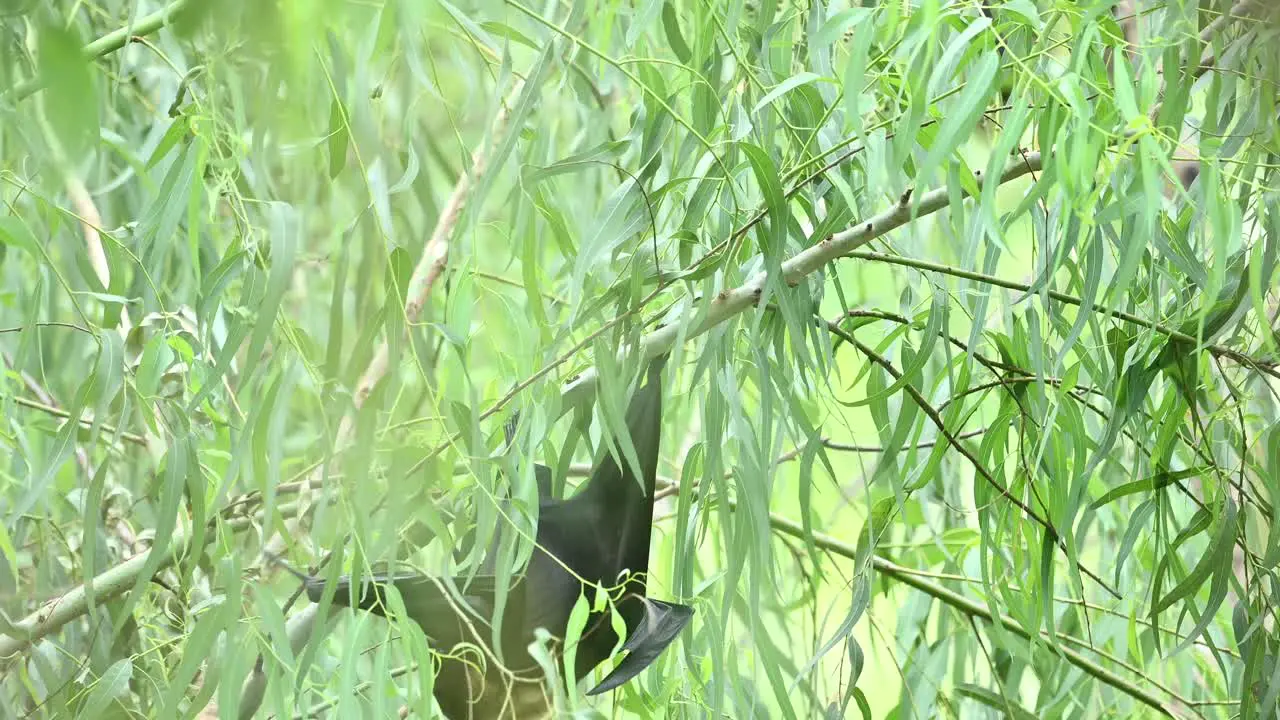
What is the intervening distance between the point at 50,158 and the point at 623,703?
0.68 meters

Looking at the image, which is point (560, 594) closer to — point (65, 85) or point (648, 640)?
point (648, 640)

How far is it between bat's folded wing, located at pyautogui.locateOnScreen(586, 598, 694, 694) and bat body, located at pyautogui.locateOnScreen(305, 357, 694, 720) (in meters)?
0.01

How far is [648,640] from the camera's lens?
84cm

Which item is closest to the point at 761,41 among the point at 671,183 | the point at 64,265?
the point at 671,183

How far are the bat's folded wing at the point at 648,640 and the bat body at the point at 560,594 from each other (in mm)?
13

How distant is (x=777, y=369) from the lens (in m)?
0.84

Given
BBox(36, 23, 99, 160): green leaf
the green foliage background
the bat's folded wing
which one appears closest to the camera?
BBox(36, 23, 99, 160): green leaf

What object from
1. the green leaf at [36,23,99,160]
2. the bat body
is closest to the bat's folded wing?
the bat body

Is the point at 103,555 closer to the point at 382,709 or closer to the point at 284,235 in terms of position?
the point at 382,709

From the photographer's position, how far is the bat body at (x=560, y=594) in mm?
894

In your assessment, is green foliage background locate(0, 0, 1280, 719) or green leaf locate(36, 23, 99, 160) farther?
green foliage background locate(0, 0, 1280, 719)

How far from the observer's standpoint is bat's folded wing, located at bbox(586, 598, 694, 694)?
836mm

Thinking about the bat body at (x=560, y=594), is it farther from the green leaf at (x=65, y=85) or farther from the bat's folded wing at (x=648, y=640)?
the green leaf at (x=65, y=85)

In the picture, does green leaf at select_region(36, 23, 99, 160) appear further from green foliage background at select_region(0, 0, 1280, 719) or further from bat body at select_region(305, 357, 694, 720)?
bat body at select_region(305, 357, 694, 720)
